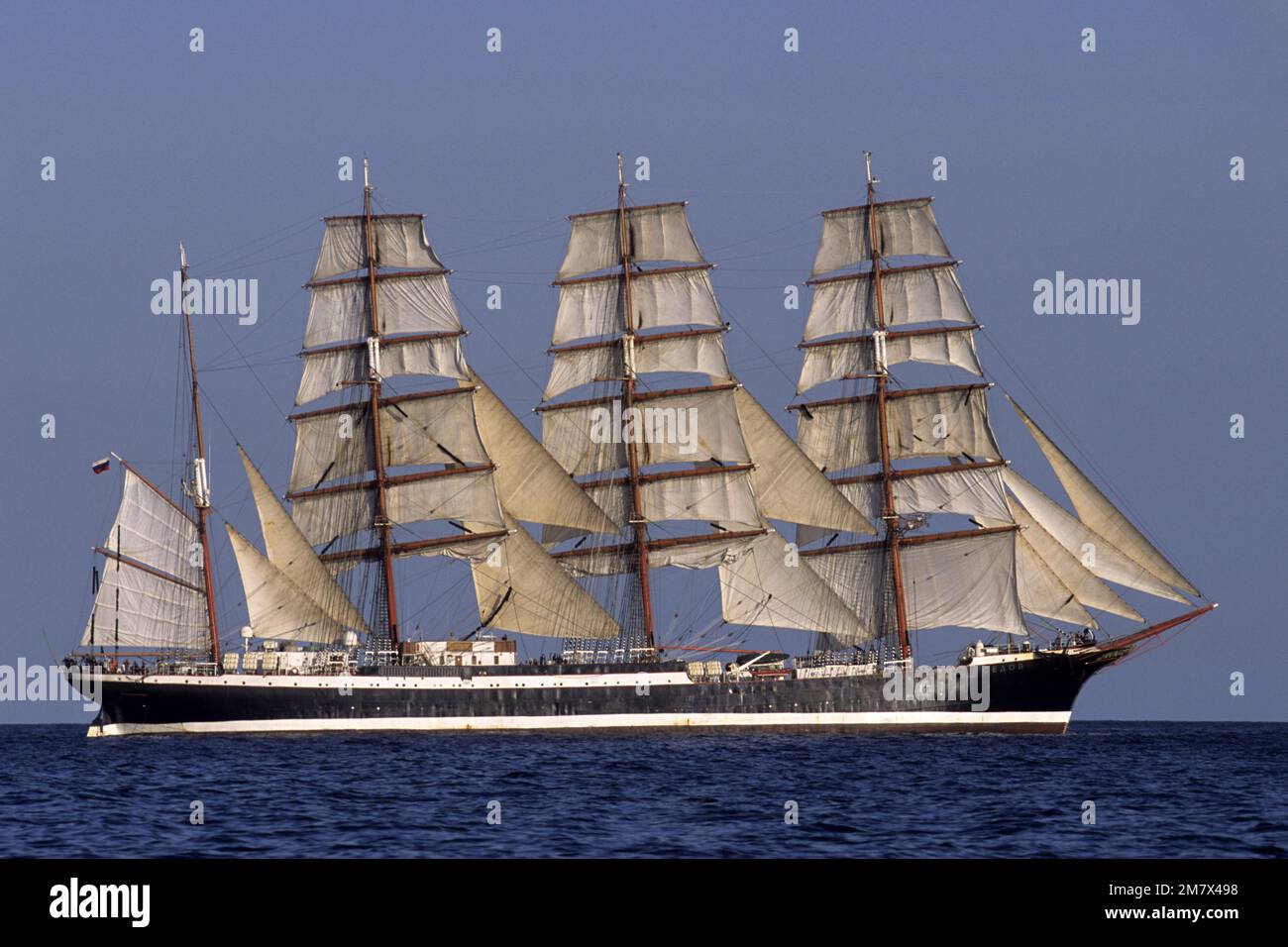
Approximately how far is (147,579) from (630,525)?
22.1 meters

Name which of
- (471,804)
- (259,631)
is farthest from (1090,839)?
(259,631)

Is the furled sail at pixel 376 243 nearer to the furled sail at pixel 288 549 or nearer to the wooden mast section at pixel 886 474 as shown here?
the furled sail at pixel 288 549

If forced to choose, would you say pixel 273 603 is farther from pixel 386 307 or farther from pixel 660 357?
pixel 660 357

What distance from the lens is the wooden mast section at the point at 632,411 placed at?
3246 inches

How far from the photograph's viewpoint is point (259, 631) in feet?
262

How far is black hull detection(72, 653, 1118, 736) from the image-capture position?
262ft

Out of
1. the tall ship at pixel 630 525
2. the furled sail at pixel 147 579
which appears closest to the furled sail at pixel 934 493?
the tall ship at pixel 630 525

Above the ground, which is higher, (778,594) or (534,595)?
(534,595)

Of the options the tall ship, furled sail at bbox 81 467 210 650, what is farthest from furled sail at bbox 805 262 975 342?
furled sail at bbox 81 467 210 650

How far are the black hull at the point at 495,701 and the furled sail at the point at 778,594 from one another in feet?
9.40

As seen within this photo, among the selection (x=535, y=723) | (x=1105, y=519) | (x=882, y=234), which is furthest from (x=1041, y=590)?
(x=535, y=723)

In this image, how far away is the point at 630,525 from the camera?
83.8 meters
